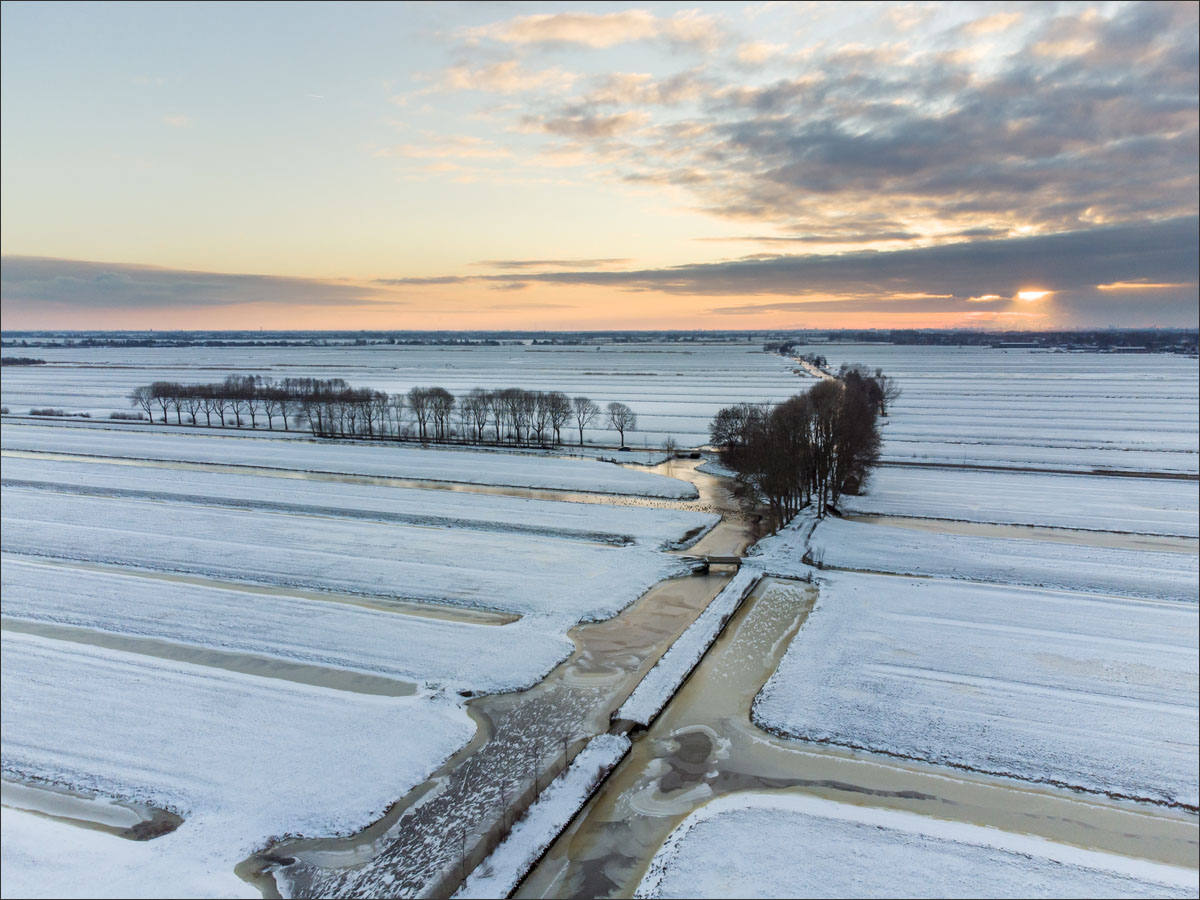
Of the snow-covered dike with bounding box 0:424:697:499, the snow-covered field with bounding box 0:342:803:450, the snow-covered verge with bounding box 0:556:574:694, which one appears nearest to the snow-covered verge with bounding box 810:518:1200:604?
the snow-covered dike with bounding box 0:424:697:499

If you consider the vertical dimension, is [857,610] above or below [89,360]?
below

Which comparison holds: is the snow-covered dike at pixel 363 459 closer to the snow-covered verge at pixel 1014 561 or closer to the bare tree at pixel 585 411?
the bare tree at pixel 585 411

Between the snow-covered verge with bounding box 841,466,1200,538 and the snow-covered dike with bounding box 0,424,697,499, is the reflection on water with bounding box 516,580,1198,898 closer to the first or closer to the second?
the snow-covered verge with bounding box 841,466,1200,538

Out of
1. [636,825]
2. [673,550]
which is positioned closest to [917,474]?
[673,550]

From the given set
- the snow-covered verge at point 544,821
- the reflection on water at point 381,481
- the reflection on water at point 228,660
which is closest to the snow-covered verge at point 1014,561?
the reflection on water at point 381,481

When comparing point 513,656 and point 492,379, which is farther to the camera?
point 492,379

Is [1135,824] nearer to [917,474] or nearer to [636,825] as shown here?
[636,825]

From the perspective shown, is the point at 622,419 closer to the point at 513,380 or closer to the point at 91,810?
the point at 91,810

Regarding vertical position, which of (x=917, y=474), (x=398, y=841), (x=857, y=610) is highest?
(x=917, y=474)
